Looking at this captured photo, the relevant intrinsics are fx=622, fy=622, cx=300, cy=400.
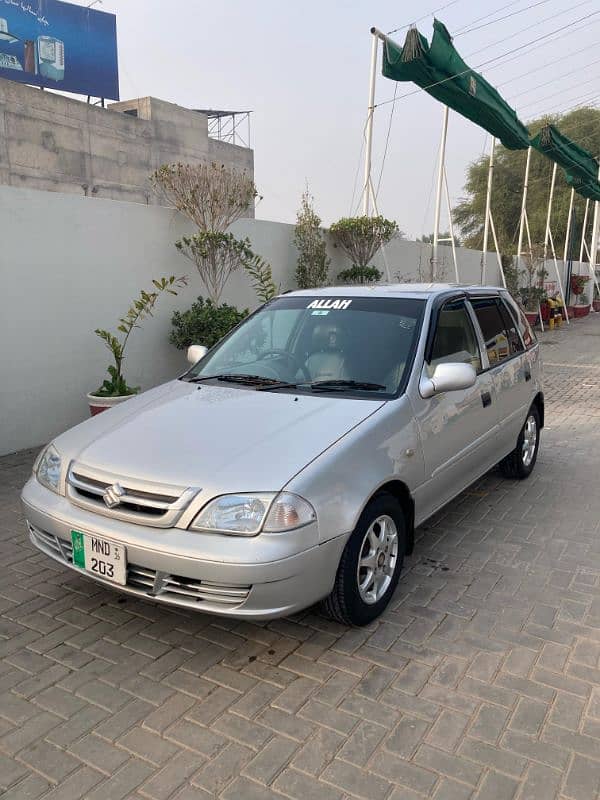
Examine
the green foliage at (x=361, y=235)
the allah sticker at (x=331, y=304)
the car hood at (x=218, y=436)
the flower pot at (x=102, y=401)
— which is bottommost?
the flower pot at (x=102, y=401)

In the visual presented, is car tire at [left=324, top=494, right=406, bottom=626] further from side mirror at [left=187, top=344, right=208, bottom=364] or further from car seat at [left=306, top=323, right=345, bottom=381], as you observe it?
side mirror at [left=187, top=344, right=208, bottom=364]

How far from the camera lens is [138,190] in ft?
90.0

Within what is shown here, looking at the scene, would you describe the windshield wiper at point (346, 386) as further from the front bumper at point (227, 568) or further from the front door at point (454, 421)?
the front bumper at point (227, 568)

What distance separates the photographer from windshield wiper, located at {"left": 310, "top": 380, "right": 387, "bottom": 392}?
3.51m

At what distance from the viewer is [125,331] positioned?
6.50 meters

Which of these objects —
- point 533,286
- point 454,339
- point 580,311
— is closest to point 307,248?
point 454,339

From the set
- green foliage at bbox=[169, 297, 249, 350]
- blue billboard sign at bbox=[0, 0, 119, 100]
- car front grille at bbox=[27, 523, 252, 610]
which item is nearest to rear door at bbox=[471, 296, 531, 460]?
car front grille at bbox=[27, 523, 252, 610]

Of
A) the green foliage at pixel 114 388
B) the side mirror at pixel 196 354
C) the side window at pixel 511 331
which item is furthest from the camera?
the green foliage at pixel 114 388

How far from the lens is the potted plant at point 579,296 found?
24.1 metres

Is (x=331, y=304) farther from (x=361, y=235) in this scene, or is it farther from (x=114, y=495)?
(x=361, y=235)

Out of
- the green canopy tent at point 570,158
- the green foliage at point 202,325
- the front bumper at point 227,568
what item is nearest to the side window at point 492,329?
the front bumper at point 227,568

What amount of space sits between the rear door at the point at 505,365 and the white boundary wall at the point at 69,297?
4.19 meters

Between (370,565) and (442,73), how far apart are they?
9766mm

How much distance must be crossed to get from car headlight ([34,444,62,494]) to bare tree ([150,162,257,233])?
500cm
